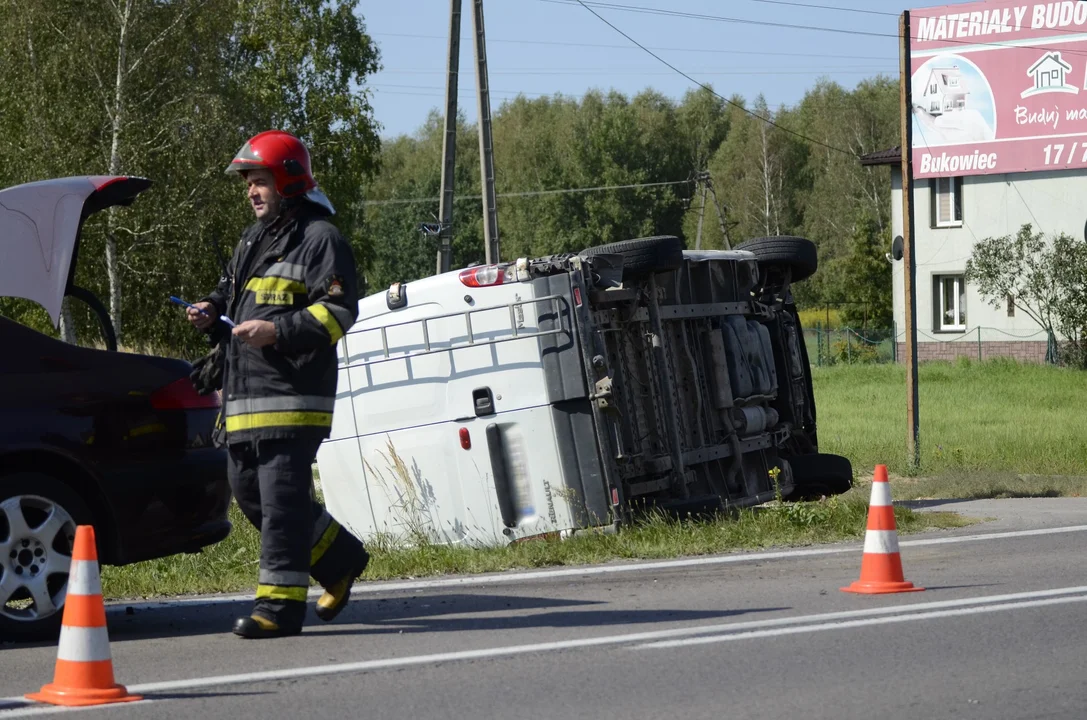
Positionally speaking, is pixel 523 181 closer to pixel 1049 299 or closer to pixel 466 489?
pixel 1049 299

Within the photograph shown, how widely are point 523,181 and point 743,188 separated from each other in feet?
63.6

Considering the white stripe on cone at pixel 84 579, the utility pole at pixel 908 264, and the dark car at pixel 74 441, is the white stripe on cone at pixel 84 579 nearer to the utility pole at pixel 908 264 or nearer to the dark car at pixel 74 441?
the dark car at pixel 74 441

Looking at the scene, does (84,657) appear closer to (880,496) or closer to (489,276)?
(880,496)

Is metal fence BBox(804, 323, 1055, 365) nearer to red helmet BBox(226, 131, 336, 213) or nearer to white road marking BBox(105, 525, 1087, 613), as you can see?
white road marking BBox(105, 525, 1087, 613)

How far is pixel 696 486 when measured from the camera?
37.1ft

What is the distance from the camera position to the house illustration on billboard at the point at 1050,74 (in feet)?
139

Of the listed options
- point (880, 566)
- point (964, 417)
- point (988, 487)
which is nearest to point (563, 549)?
point (880, 566)

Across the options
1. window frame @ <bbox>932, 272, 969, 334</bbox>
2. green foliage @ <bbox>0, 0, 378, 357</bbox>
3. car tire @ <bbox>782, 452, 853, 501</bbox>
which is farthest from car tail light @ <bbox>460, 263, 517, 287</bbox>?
window frame @ <bbox>932, 272, 969, 334</bbox>

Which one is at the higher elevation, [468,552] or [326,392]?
[326,392]

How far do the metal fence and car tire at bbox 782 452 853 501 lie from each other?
3129 cm

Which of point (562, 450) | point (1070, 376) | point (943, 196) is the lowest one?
point (1070, 376)

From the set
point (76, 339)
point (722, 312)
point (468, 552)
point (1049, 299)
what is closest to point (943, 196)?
point (1049, 299)

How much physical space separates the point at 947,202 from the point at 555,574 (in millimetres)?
39609

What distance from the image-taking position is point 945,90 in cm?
4416
